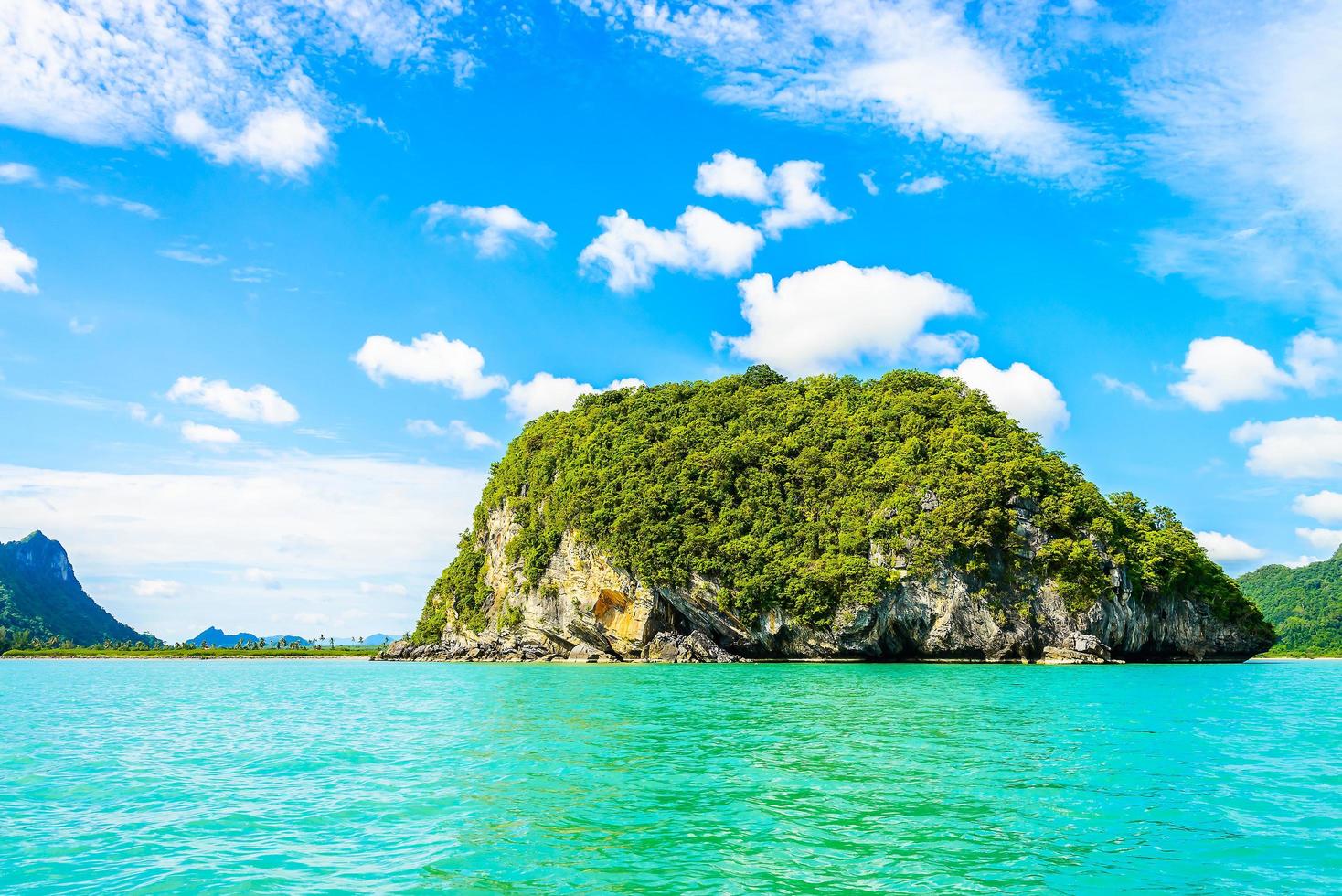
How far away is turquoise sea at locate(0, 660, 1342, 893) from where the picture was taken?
28.8 feet

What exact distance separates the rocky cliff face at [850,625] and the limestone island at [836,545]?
0.48 feet

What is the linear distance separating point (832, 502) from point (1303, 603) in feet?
260

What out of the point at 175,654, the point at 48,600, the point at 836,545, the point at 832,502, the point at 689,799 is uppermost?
the point at 832,502

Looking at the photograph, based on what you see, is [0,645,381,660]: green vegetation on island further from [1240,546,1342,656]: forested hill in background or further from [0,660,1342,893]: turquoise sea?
[1240,546,1342,656]: forested hill in background

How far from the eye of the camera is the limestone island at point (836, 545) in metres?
51.8

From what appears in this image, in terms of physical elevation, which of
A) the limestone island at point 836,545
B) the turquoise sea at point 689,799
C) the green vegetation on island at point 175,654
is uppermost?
the limestone island at point 836,545

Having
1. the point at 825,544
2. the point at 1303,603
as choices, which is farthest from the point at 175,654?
the point at 1303,603

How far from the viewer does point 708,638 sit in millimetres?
59844

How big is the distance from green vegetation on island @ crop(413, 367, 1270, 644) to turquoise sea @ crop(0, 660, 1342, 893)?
86.2 ft

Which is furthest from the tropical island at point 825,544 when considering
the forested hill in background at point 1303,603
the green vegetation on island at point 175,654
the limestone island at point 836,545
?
the green vegetation on island at point 175,654

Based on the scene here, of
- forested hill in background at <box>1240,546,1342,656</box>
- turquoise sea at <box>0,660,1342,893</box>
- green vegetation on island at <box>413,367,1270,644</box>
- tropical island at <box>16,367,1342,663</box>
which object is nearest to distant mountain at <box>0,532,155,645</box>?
tropical island at <box>16,367,1342,663</box>

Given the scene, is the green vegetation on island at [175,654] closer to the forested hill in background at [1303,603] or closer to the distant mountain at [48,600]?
the distant mountain at [48,600]

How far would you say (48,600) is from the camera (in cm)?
16075

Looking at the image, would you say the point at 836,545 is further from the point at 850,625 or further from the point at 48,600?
the point at 48,600
